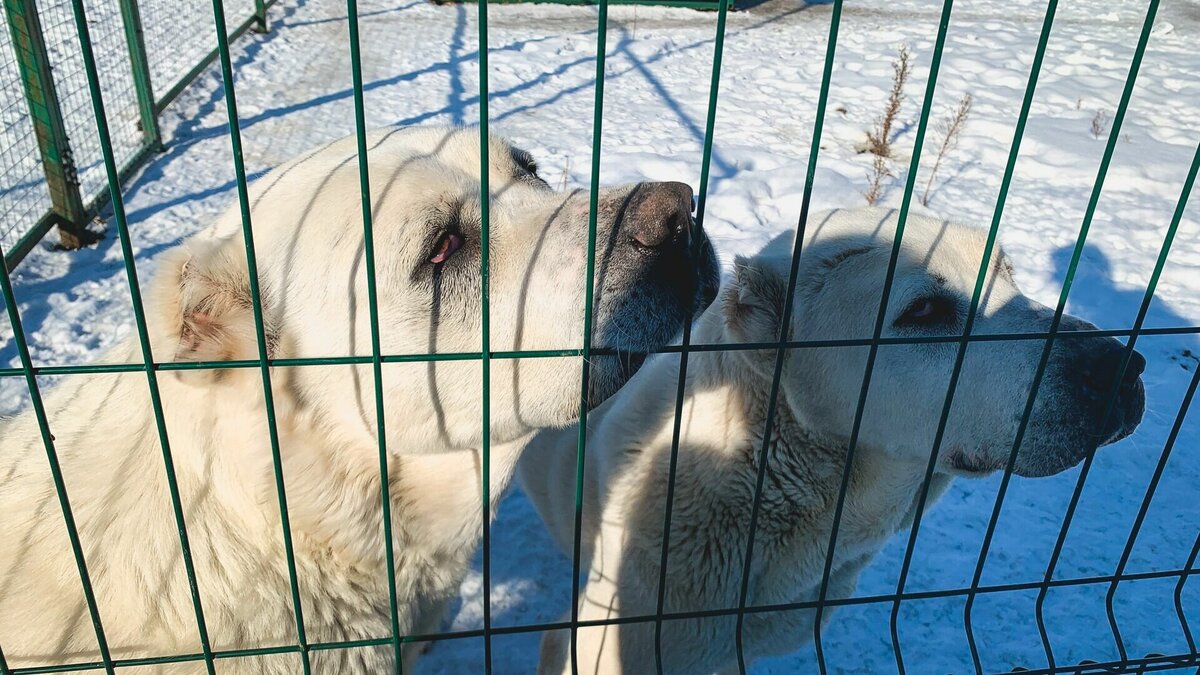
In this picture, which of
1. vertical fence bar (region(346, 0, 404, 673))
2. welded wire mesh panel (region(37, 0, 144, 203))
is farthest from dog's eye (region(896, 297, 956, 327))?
welded wire mesh panel (region(37, 0, 144, 203))

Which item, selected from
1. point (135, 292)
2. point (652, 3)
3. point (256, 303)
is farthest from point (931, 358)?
point (652, 3)

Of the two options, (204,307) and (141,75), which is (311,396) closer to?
(204,307)

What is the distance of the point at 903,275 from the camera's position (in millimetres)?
2641

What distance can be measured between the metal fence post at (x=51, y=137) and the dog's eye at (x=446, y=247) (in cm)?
482

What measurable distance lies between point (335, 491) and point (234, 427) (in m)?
0.28

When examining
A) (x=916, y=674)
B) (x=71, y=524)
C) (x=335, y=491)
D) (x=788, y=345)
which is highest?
(x=788, y=345)

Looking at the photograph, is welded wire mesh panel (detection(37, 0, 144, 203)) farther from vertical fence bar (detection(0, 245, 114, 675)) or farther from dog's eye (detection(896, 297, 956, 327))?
dog's eye (detection(896, 297, 956, 327))

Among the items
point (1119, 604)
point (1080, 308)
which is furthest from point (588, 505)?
point (1080, 308)

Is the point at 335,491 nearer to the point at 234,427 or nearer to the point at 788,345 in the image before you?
the point at 234,427

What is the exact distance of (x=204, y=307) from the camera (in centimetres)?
186

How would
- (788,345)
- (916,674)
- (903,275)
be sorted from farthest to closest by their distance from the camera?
(916,674), (903,275), (788,345)

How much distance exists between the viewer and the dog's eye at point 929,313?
2.64 meters

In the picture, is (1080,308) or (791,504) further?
(1080,308)

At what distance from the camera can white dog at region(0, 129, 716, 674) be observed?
1970mm
